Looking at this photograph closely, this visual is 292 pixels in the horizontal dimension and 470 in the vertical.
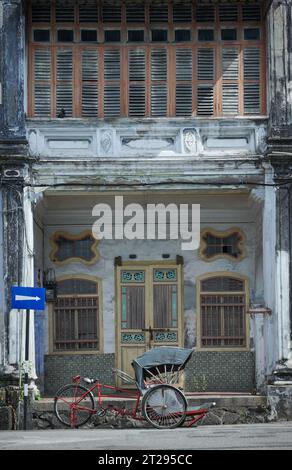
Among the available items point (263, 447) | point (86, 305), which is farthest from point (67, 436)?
point (86, 305)

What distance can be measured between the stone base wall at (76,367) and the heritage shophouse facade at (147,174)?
3cm

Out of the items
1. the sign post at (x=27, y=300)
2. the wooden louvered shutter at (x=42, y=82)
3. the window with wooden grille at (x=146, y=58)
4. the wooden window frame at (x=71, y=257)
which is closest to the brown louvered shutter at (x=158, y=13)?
the window with wooden grille at (x=146, y=58)

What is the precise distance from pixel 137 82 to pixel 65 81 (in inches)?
50.7

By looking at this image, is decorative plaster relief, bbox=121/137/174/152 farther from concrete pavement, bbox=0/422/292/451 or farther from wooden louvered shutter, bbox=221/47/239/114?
concrete pavement, bbox=0/422/292/451

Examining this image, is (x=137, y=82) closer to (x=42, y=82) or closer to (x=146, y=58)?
(x=146, y=58)

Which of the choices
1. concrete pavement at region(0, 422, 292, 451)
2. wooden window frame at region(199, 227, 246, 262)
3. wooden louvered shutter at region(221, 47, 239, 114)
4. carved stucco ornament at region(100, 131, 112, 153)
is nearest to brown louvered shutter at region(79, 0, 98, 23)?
carved stucco ornament at region(100, 131, 112, 153)

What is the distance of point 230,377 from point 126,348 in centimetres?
203

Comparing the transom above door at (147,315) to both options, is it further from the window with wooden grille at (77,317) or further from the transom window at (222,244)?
the transom window at (222,244)

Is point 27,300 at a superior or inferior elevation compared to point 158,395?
superior

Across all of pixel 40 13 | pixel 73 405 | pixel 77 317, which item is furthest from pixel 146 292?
pixel 40 13

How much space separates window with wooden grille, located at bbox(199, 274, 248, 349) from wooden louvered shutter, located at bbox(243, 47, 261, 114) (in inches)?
137

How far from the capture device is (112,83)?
23125mm

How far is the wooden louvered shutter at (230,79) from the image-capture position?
23.1m
